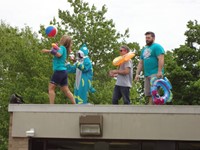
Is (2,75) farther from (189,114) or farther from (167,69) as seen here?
(189,114)

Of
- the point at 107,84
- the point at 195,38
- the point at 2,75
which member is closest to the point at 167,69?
the point at 195,38

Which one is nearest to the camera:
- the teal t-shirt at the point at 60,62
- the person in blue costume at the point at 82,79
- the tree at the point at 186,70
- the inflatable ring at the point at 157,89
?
the inflatable ring at the point at 157,89

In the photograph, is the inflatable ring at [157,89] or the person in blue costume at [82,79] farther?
the person in blue costume at [82,79]

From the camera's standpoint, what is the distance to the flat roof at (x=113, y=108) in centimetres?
1345

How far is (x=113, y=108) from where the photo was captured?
13750mm

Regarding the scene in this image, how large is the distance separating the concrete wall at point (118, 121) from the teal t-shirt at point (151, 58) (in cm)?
133

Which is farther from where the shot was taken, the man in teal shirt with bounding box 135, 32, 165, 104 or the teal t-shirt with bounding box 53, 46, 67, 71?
the teal t-shirt with bounding box 53, 46, 67, 71

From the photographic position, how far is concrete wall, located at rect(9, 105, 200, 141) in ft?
44.2

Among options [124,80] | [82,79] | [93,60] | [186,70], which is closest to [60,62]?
[82,79]

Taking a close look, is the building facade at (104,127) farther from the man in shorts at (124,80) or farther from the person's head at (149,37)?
the person's head at (149,37)

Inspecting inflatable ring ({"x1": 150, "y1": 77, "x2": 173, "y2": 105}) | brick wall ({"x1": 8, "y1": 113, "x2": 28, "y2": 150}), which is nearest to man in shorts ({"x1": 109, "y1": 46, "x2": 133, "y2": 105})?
inflatable ring ({"x1": 150, "y1": 77, "x2": 173, "y2": 105})

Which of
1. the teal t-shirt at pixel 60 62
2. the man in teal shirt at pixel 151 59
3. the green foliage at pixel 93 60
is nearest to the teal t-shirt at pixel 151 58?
the man in teal shirt at pixel 151 59

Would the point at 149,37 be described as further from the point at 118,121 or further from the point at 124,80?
the point at 118,121

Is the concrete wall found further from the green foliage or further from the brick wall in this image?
the green foliage
